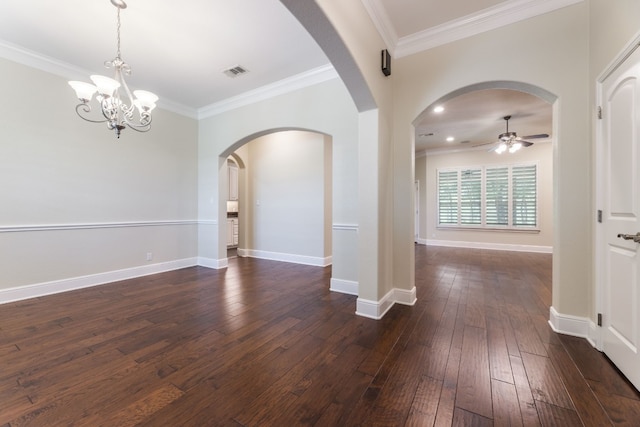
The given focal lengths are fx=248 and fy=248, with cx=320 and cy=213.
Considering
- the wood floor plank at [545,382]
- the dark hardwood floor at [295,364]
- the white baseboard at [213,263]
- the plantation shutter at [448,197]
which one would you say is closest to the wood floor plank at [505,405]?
the dark hardwood floor at [295,364]

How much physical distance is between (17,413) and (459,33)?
4.55 m

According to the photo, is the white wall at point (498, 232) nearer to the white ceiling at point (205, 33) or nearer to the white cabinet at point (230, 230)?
the white ceiling at point (205, 33)

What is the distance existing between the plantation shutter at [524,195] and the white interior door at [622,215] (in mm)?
5893

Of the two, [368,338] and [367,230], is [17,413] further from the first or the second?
[367,230]

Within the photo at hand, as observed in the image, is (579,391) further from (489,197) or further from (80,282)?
(489,197)

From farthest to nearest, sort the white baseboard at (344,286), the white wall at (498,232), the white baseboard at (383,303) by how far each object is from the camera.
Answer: the white wall at (498,232)
the white baseboard at (344,286)
the white baseboard at (383,303)

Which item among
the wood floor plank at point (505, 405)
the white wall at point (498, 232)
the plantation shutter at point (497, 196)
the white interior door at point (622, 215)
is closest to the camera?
the wood floor plank at point (505, 405)

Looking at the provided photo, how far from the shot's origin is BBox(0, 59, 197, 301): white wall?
3.09 meters

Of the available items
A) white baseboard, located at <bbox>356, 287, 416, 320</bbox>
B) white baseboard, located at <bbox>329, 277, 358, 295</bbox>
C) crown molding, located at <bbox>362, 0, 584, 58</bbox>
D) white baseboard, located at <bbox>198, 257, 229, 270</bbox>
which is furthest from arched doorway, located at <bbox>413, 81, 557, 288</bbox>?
white baseboard, located at <bbox>198, 257, 229, 270</bbox>

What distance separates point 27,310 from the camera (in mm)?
2801

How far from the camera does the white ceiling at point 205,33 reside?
2400mm

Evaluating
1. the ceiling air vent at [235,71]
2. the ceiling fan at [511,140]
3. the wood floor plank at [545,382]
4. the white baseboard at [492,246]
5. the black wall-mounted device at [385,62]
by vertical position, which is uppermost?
the ceiling air vent at [235,71]

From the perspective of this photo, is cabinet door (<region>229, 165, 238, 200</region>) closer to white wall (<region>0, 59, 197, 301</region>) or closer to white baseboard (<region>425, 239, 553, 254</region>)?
white wall (<region>0, 59, 197, 301</region>)

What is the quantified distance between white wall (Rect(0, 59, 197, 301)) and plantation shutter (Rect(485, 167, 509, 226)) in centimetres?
800
